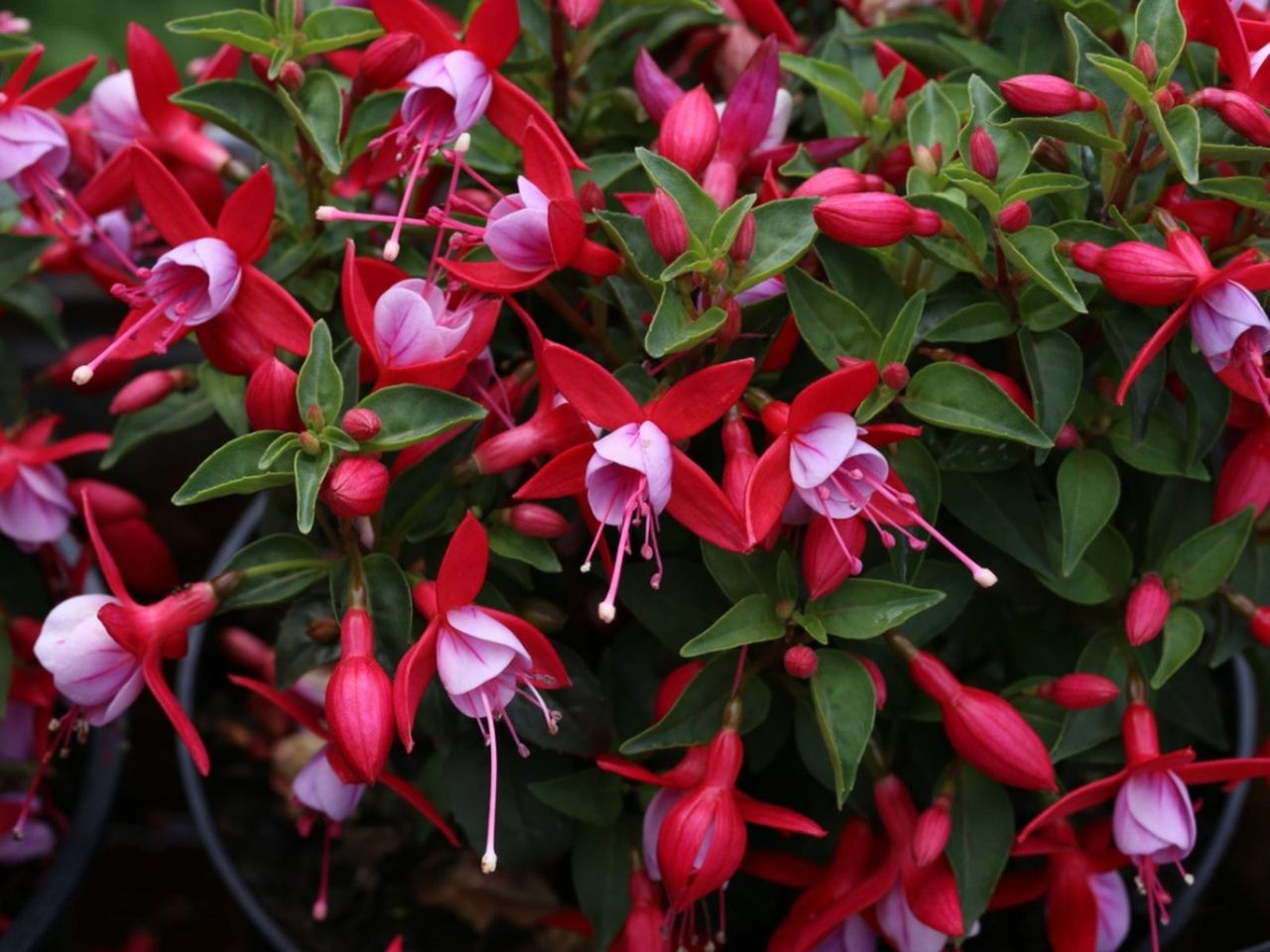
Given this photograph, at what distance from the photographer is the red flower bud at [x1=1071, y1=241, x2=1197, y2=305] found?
61 centimetres

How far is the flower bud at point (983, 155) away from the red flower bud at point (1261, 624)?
0.92ft

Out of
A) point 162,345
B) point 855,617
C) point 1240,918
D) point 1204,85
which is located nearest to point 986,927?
point 1240,918

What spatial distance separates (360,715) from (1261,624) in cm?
47

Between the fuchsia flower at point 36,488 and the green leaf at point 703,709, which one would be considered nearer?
the green leaf at point 703,709

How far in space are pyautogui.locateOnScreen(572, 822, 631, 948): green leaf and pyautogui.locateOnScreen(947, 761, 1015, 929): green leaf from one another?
19cm

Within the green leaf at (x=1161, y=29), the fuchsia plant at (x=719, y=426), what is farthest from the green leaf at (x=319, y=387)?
the green leaf at (x=1161, y=29)

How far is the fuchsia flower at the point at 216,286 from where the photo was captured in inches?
25.8

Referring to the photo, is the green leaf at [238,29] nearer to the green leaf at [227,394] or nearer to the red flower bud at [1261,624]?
the green leaf at [227,394]

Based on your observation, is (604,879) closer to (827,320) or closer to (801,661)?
(801,661)

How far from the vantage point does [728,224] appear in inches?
25.0

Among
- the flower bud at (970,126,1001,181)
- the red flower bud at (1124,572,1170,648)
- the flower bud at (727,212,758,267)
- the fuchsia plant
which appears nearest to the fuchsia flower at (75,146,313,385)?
the fuchsia plant

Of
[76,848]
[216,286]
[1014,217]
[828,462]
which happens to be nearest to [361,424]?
[216,286]

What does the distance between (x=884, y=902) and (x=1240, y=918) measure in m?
0.59

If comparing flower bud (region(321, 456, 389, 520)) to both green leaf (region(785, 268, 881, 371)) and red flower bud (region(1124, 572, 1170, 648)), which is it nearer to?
green leaf (region(785, 268, 881, 371))
